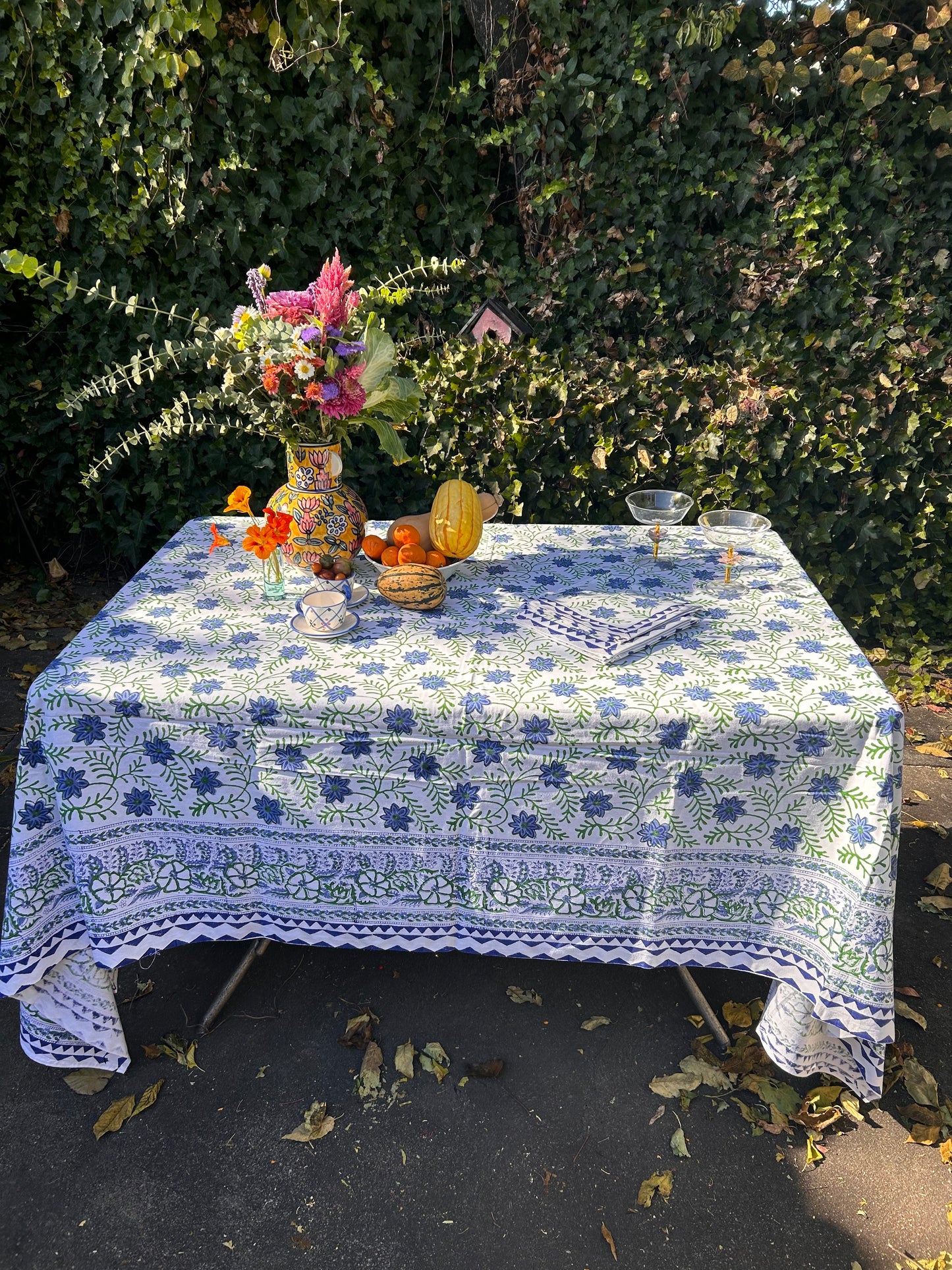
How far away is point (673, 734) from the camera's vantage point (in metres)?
1.75

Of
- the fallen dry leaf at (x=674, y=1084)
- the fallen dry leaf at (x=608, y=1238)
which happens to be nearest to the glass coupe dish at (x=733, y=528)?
the fallen dry leaf at (x=674, y=1084)

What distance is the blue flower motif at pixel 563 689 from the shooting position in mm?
1801

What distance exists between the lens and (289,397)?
2082 millimetres

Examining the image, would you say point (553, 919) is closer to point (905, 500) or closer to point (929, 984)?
point (929, 984)

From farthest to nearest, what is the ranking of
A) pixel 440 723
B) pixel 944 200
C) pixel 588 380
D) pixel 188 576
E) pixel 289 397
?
pixel 588 380, pixel 944 200, pixel 188 576, pixel 289 397, pixel 440 723

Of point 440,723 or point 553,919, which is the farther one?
point 553,919

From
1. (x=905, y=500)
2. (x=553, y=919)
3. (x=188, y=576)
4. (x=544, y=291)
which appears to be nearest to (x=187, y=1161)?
(x=553, y=919)

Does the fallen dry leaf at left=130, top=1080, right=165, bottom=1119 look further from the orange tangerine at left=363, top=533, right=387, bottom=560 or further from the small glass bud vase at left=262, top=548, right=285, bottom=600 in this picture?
the orange tangerine at left=363, top=533, right=387, bottom=560

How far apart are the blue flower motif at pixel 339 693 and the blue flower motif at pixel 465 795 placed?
1.02 feet

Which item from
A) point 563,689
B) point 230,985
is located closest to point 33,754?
point 230,985

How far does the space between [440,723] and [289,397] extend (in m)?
0.93

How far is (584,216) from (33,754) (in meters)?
3.34

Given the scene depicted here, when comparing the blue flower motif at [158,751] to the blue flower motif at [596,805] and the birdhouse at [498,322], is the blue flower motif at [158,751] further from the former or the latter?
the birdhouse at [498,322]

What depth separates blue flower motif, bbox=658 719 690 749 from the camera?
1.75 m
